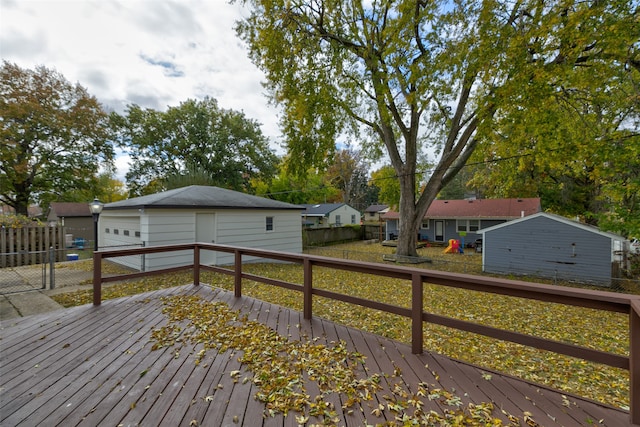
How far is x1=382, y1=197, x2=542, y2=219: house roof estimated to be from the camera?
16578mm

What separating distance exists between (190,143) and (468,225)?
21.3 metres

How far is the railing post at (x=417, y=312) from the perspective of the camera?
8.59 feet

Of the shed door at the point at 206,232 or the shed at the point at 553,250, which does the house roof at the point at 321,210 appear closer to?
the shed at the point at 553,250

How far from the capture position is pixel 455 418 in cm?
178

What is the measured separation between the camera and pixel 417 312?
8.66 ft

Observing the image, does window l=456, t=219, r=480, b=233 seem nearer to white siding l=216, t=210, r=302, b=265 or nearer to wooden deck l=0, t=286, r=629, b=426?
white siding l=216, t=210, r=302, b=265

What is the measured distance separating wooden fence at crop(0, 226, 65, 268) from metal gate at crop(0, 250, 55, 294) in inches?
20.9

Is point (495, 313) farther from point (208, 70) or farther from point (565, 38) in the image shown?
point (208, 70)

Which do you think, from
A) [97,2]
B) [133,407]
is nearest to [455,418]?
[133,407]

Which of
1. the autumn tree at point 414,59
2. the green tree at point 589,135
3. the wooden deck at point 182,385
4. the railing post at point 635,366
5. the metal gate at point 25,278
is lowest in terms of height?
the metal gate at point 25,278

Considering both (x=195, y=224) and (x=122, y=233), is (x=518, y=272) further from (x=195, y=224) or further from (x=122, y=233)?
(x=122, y=233)

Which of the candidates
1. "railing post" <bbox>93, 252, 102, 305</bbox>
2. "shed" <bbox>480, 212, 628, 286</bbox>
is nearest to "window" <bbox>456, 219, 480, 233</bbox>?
"shed" <bbox>480, 212, 628, 286</bbox>

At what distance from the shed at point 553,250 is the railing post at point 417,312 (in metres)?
9.26

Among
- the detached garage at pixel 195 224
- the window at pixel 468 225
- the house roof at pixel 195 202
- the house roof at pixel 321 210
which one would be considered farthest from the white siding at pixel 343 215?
the house roof at pixel 195 202
